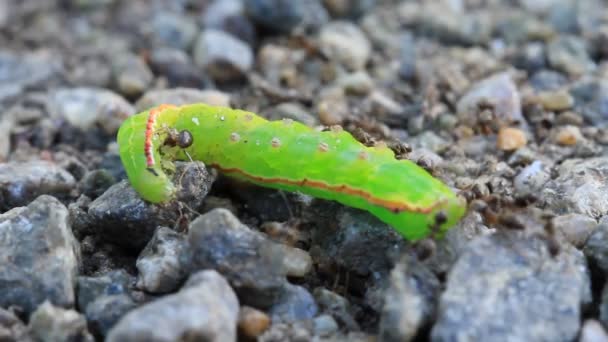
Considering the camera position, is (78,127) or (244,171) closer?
(244,171)

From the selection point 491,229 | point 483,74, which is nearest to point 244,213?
point 491,229

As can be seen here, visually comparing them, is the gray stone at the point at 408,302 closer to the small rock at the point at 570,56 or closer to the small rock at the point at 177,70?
the small rock at the point at 177,70

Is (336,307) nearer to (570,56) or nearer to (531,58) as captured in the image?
(531,58)

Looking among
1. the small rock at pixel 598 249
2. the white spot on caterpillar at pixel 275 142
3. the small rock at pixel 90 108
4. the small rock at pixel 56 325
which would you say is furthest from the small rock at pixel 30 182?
the small rock at pixel 598 249

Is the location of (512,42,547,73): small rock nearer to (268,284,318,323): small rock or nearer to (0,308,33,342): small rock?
(268,284,318,323): small rock

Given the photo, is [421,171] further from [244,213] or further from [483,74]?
[483,74]

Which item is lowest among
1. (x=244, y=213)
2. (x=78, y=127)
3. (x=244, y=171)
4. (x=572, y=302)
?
(x=78, y=127)

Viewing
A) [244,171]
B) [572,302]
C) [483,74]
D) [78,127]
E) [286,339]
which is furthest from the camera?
[483,74]
